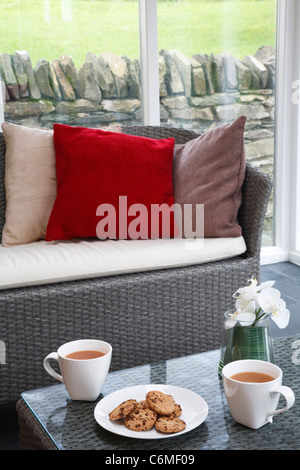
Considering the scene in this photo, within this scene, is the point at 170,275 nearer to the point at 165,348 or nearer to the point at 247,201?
the point at 165,348

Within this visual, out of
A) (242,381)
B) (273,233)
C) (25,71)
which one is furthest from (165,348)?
(273,233)

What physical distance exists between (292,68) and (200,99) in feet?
1.95

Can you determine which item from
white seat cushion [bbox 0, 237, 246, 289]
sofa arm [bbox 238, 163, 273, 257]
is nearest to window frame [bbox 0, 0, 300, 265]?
sofa arm [bbox 238, 163, 273, 257]

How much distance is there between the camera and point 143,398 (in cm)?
122

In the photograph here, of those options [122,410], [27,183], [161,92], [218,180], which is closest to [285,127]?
[161,92]

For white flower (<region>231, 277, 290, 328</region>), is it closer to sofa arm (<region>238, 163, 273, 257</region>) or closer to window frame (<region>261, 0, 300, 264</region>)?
sofa arm (<region>238, 163, 273, 257</region>)

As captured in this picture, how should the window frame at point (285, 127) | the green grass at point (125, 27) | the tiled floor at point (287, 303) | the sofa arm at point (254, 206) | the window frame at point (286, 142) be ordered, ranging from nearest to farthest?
the tiled floor at point (287, 303), the sofa arm at point (254, 206), the green grass at point (125, 27), the window frame at point (285, 127), the window frame at point (286, 142)

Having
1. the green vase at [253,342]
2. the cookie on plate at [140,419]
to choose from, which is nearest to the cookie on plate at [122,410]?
the cookie on plate at [140,419]

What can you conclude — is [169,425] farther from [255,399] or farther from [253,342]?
[253,342]

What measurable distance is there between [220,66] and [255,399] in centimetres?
256

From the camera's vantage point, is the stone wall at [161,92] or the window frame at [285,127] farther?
the window frame at [285,127]

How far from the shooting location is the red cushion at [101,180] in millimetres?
2164

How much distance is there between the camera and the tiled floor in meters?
1.79

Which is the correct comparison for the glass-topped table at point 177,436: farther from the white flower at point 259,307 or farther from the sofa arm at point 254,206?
the sofa arm at point 254,206
